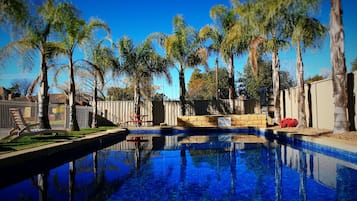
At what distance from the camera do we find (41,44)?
12.3 meters

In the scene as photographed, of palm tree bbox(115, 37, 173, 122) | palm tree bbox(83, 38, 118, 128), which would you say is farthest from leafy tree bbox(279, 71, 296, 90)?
palm tree bbox(83, 38, 118, 128)

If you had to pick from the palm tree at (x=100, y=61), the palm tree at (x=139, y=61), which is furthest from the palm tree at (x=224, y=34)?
the palm tree at (x=100, y=61)

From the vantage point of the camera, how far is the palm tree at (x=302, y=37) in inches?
535

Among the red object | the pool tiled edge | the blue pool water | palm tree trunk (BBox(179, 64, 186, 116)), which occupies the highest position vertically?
palm tree trunk (BBox(179, 64, 186, 116))

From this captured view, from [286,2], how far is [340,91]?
5144 mm

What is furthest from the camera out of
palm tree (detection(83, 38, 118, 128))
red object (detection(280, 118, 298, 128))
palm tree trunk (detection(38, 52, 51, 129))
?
palm tree (detection(83, 38, 118, 128))

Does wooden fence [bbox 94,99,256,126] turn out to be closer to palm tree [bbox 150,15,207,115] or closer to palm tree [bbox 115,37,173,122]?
palm tree [bbox 150,15,207,115]

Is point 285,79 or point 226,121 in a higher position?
point 285,79

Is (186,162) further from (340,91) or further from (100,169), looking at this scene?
(340,91)

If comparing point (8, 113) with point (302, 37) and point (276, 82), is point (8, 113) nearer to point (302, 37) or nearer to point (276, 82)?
point (302, 37)

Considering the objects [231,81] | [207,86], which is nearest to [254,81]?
[207,86]

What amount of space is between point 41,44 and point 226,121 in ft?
38.8

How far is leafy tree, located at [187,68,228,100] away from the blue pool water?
3533 cm

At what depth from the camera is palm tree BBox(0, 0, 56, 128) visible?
37.8 ft
